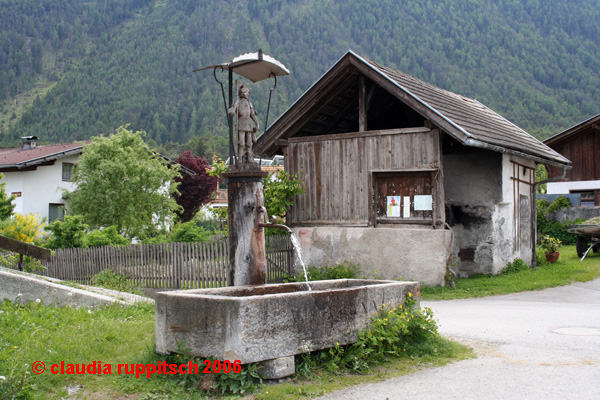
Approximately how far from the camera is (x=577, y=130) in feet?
96.1

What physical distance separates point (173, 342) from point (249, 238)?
2146 mm

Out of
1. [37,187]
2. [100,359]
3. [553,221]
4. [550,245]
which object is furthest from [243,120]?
[37,187]

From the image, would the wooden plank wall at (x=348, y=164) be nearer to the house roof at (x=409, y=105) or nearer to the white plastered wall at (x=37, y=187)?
the house roof at (x=409, y=105)

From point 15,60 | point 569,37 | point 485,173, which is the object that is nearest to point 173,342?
point 485,173

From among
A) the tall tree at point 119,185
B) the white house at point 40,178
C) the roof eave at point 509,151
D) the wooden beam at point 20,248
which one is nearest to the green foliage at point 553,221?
the roof eave at point 509,151

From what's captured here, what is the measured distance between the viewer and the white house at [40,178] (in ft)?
103

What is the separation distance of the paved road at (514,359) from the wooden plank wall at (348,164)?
4182 mm

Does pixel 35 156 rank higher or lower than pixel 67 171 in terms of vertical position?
higher

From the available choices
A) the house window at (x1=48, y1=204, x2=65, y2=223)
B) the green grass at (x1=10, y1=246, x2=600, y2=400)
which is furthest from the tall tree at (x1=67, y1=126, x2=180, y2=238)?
the green grass at (x1=10, y1=246, x2=600, y2=400)

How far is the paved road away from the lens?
567cm

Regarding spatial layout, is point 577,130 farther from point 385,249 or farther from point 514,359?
point 514,359

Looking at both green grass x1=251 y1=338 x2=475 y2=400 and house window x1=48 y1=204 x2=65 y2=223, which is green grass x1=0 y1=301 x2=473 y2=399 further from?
house window x1=48 y1=204 x2=65 y2=223

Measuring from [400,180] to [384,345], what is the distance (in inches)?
325

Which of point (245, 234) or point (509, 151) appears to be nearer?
point (245, 234)
